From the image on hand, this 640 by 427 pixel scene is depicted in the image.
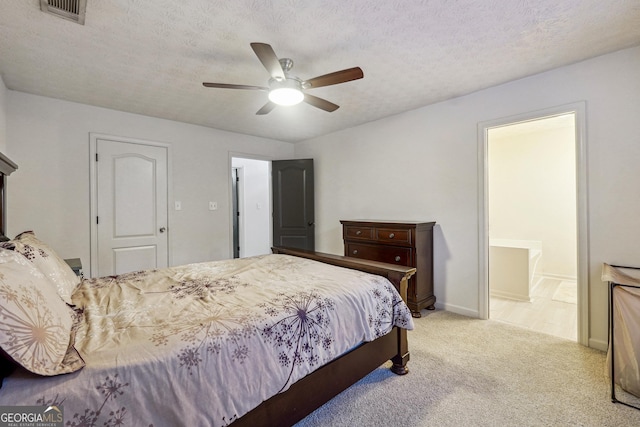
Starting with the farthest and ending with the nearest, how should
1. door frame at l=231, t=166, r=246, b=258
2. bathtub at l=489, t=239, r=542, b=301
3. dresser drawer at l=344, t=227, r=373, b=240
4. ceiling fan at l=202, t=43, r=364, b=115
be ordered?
1. door frame at l=231, t=166, r=246, b=258
2. bathtub at l=489, t=239, r=542, b=301
3. dresser drawer at l=344, t=227, r=373, b=240
4. ceiling fan at l=202, t=43, r=364, b=115

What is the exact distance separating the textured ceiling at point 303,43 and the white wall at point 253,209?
2.70 metres

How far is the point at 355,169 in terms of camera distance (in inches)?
161

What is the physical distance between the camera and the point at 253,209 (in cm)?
570

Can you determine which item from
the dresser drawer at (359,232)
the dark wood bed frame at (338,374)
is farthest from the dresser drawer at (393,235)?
the dark wood bed frame at (338,374)

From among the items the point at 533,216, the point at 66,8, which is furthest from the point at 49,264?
the point at 533,216

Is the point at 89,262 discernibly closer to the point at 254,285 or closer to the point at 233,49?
the point at 254,285

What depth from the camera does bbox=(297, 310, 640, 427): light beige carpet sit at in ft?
Result: 5.06

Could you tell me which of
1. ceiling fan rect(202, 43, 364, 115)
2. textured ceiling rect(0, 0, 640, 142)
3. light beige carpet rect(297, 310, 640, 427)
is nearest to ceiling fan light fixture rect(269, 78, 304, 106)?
ceiling fan rect(202, 43, 364, 115)

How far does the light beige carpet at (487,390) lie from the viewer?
1543mm

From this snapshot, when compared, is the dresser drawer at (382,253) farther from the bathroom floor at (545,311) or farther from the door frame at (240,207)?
the door frame at (240,207)

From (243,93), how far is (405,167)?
2048 millimetres

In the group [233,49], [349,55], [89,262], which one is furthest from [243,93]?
[89,262]

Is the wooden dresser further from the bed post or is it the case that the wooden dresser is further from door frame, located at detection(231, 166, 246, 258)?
door frame, located at detection(231, 166, 246, 258)

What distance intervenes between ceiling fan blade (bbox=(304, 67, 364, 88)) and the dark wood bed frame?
1333 millimetres
